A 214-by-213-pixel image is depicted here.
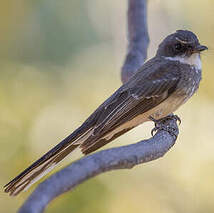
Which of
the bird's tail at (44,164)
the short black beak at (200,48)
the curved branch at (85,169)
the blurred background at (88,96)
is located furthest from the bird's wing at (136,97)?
the curved branch at (85,169)

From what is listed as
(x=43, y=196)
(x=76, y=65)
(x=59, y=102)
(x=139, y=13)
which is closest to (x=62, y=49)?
(x=76, y=65)

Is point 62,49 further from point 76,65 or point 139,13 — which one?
point 139,13

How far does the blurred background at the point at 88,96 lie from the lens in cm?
587

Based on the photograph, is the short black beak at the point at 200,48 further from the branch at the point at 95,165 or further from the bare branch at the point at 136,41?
the branch at the point at 95,165

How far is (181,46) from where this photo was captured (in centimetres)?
534

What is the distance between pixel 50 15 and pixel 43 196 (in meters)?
5.50

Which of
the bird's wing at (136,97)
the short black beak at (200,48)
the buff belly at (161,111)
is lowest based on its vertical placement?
the buff belly at (161,111)

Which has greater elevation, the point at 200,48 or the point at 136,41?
the point at 136,41

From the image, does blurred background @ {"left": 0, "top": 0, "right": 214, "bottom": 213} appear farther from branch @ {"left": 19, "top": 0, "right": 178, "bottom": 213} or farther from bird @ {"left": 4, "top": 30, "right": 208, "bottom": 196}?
branch @ {"left": 19, "top": 0, "right": 178, "bottom": 213}

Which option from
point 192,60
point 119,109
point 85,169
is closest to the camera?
point 85,169

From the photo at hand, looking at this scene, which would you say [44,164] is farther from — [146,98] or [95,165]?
[95,165]

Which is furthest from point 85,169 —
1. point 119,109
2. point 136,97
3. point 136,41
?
point 136,41

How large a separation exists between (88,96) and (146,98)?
5.38ft

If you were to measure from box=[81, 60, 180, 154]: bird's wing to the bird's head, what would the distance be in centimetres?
15
